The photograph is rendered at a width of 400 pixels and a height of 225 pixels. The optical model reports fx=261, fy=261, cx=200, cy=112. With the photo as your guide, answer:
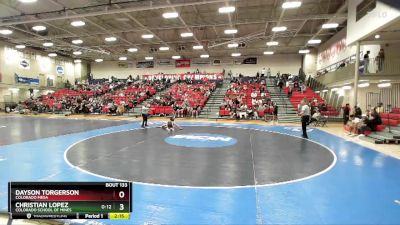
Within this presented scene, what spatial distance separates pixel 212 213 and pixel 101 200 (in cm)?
228

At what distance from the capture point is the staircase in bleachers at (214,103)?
2227 cm

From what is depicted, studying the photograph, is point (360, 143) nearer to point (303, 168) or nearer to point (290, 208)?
point (303, 168)

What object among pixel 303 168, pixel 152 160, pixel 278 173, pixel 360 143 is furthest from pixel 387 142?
pixel 152 160

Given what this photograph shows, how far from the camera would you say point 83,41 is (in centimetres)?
2822

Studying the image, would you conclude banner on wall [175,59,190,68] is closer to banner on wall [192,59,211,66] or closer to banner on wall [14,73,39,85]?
banner on wall [192,59,211,66]

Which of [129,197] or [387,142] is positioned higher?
[129,197]

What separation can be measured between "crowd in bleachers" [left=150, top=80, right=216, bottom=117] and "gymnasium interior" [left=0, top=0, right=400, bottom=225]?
18 cm

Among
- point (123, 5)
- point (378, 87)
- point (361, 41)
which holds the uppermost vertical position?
point (123, 5)

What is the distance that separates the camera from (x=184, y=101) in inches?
951

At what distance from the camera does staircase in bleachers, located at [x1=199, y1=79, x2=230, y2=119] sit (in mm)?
22267

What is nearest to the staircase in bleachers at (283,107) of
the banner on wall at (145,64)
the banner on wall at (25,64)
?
the banner on wall at (145,64)

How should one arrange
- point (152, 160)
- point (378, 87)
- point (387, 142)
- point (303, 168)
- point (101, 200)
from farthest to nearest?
point (378, 87)
point (387, 142)
point (152, 160)
point (303, 168)
point (101, 200)

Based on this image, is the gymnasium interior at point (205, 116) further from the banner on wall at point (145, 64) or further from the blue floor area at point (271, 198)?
the banner on wall at point (145, 64)
